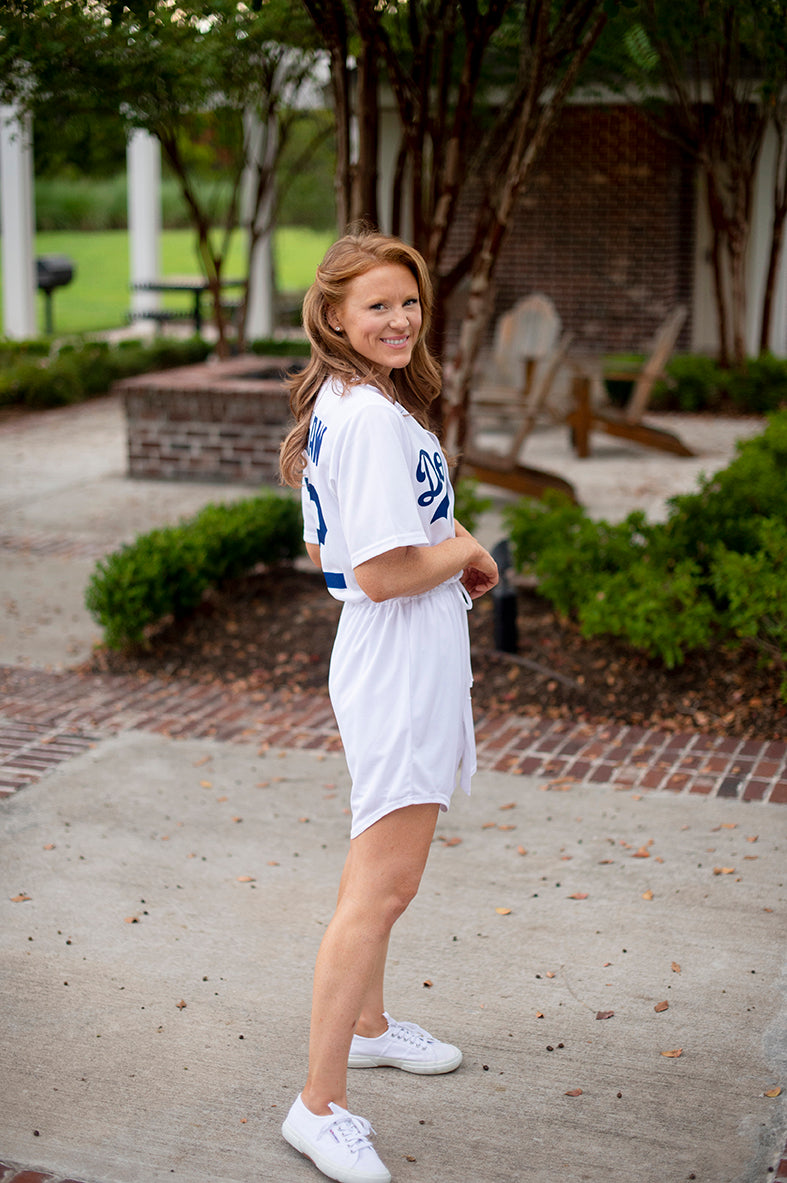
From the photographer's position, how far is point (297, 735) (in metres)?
5.27

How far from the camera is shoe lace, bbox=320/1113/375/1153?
8.59 ft

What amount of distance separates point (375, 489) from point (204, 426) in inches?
313

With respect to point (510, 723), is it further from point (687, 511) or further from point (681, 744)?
point (687, 511)

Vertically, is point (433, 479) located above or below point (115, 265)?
below

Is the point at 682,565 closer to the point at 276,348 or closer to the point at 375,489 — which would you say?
the point at 375,489

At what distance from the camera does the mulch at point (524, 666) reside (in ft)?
17.6

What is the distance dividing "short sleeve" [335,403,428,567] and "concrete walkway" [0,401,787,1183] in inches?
52.5

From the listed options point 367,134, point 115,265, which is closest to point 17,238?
point 367,134

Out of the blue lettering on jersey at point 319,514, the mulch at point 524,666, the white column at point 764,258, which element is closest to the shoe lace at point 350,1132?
the blue lettering on jersey at point 319,514

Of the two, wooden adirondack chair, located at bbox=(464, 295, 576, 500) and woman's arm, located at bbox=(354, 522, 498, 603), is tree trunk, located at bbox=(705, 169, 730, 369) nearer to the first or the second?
wooden adirondack chair, located at bbox=(464, 295, 576, 500)

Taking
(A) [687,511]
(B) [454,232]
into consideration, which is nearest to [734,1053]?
(A) [687,511]

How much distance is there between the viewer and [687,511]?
244 inches

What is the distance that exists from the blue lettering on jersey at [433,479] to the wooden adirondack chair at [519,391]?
21.4 feet

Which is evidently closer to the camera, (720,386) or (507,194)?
(507,194)
